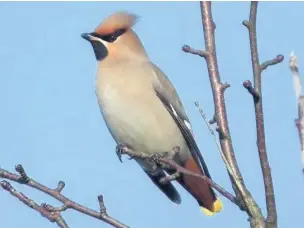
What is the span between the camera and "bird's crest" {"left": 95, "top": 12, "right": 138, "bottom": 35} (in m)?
4.60

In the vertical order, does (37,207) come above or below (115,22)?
below

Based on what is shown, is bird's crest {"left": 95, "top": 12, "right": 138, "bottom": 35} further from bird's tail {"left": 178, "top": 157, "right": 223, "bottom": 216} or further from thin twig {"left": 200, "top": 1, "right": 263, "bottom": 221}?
thin twig {"left": 200, "top": 1, "right": 263, "bottom": 221}

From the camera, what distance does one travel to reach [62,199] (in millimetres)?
2410

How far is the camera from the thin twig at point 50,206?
7.52 ft

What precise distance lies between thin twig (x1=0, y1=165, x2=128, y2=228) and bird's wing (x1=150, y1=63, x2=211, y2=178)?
2.06 metres

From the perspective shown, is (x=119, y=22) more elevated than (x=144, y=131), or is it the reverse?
(x=119, y=22)

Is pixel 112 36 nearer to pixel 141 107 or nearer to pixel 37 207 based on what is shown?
pixel 141 107

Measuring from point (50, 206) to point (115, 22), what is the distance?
2.45 meters

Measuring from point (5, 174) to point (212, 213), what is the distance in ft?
7.64

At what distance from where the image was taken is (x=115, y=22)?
15.2 ft

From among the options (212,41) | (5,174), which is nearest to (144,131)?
(212,41)

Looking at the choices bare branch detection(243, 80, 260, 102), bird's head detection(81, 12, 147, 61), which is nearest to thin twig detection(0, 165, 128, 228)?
bare branch detection(243, 80, 260, 102)

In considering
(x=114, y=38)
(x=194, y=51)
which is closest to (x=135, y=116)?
(x=114, y=38)

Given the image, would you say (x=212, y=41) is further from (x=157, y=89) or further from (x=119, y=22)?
(x=119, y=22)
